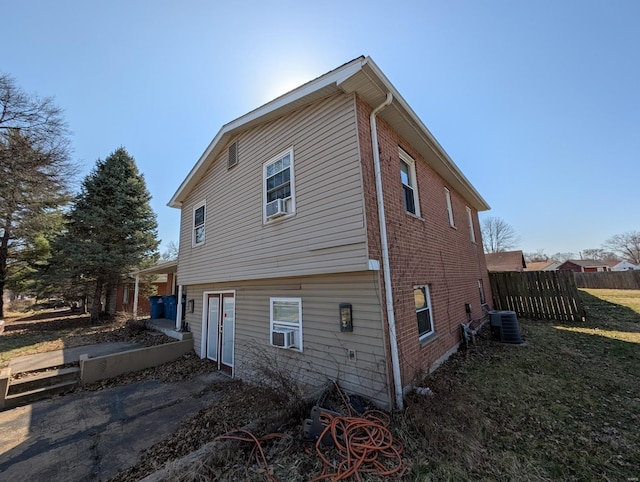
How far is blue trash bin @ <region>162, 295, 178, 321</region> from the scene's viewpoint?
13266 millimetres

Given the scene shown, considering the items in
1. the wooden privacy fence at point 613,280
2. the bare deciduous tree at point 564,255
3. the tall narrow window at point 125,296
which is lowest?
the wooden privacy fence at point 613,280

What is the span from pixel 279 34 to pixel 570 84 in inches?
409

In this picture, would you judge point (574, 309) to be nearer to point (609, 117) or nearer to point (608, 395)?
point (608, 395)

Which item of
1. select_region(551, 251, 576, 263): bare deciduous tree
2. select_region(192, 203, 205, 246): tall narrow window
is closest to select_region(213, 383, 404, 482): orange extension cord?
select_region(192, 203, 205, 246): tall narrow window

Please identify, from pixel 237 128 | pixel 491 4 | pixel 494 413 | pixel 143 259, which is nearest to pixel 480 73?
pixel 491 4

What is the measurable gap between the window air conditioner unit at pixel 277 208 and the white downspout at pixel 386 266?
2094 millimetres

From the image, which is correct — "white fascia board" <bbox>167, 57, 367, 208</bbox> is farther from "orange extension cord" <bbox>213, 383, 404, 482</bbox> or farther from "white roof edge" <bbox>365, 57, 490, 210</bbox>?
"orange extension cord" <bbox>213, 383, 404, 482</bbox>

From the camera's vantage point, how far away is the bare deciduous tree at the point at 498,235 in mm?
49272

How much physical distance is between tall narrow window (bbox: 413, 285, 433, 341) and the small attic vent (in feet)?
20.4

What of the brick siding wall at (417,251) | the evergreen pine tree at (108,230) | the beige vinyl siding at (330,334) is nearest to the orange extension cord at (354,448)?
the beige vinyl siding at (330,334)

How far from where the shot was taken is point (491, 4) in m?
6.63

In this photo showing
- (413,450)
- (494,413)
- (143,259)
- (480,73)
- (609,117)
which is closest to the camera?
(413,450)

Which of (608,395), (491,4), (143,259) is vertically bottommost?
(608,395)

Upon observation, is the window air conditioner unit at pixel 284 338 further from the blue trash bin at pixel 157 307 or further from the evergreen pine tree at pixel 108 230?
the evergreen pine tree at pixel 108 230
